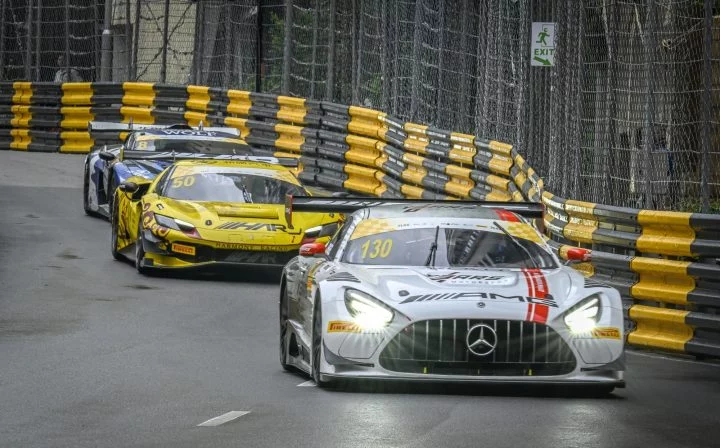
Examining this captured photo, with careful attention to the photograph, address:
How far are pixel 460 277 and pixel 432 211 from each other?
4.01ft

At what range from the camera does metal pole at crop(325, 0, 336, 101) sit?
86.1ft

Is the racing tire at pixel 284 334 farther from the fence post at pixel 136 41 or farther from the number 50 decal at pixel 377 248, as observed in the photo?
the fence post at pixel 136 41

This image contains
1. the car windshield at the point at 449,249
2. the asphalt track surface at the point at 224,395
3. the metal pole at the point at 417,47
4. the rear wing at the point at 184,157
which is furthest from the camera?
the metal pole at the point at 417,47

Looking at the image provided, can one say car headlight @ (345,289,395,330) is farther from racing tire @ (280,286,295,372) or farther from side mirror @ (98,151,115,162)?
side mirror @ (98,151,115,162)

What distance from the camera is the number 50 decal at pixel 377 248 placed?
10586 mm

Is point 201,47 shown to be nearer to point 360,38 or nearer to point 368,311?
point 360,38

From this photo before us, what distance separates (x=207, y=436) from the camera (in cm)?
812

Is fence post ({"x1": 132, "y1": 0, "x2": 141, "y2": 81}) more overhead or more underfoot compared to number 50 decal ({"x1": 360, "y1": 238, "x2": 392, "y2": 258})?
more overhead

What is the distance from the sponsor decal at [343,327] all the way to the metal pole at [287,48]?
60.7 ft

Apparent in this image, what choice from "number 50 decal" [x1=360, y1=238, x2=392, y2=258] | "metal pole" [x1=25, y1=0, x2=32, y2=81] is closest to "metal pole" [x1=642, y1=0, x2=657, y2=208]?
"number 50 decal" [x1=360, y1=238, x2=392, y2=258]

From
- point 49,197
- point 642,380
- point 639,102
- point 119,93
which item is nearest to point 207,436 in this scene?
point 642,380

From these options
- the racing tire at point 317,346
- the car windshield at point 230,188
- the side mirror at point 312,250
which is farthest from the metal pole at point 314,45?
the racing tire at point 317,346

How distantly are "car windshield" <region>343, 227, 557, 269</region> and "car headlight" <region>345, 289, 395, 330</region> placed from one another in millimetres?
812

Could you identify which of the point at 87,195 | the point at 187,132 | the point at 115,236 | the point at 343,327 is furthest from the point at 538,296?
the point at 87,195
